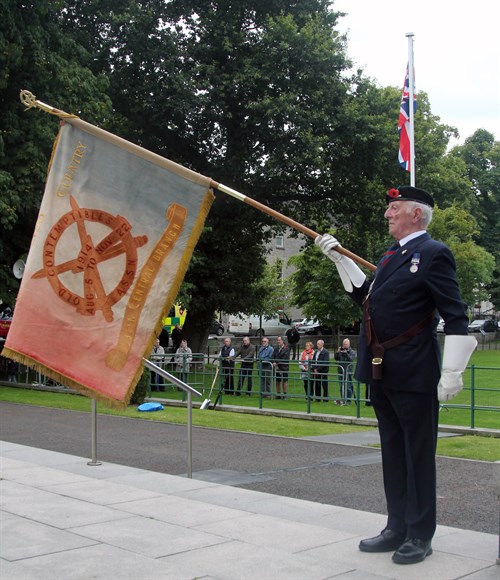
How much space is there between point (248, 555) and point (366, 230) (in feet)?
94.9

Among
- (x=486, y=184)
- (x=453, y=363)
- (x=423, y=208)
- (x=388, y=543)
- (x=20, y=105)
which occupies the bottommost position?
(x=388, y=543)

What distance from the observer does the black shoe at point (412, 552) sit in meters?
5.14

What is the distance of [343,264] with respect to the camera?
579 cm

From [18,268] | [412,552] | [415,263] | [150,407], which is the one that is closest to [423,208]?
[415,263]

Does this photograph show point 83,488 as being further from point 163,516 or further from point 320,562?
point 320,562

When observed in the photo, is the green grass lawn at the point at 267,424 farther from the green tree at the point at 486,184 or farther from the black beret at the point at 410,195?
the green tree at the point at 486,184

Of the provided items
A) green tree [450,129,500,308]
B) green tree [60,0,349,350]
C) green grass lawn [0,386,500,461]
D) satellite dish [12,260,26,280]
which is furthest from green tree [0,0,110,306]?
green tree [450,129,500,308]

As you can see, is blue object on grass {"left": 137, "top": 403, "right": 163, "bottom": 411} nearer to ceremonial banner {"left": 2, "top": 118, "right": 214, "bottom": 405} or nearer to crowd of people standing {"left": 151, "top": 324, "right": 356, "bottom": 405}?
crowd of people standing {"left": 151, "top": 324, "right": 356, "bottom": 405}

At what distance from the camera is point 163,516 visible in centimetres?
667

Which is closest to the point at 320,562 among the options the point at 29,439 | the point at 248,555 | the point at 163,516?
the point at 248,555

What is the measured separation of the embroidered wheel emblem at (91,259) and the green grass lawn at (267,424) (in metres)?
4.40

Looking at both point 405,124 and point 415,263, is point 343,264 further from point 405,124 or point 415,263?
point 405,124

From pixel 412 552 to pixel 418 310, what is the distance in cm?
149

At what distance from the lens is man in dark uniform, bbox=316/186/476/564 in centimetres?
516
